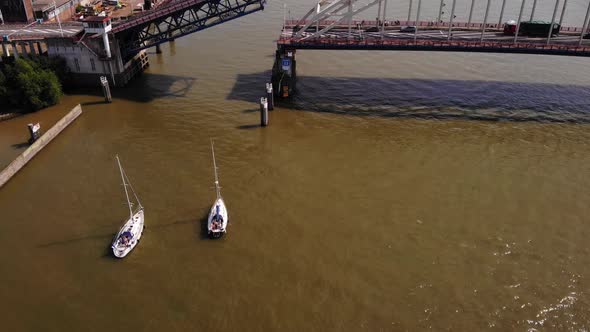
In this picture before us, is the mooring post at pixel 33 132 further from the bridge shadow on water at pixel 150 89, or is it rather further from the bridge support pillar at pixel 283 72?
the bridge support pillar at pixel 283 72

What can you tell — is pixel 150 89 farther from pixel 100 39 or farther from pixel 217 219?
pixel 217 219

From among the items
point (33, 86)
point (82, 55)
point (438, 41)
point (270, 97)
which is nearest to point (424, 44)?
point (438, 41)

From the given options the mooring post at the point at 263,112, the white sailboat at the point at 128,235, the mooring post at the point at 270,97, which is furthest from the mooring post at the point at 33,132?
the mooring post at the point at 270,97

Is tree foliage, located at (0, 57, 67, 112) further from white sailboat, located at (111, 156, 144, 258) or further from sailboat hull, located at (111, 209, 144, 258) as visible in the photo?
sailboat hull, located at (111, 209, 144, 258)

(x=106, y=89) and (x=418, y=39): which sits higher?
(x=418, y=39)

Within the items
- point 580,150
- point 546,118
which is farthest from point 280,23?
point 580,150

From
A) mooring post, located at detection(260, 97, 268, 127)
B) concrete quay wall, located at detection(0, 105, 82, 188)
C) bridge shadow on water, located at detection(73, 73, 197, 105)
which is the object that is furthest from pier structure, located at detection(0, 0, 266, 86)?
mooring post, located at detection(260, 97, 268, 127)
